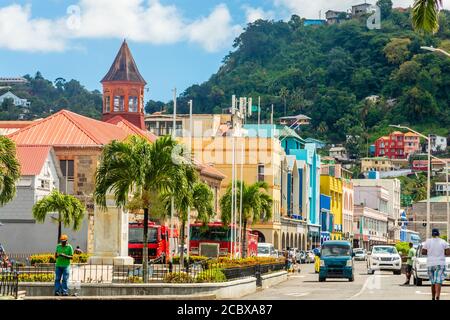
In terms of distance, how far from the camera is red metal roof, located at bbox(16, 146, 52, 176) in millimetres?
78000

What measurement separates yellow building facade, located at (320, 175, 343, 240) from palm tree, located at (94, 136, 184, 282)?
108 m

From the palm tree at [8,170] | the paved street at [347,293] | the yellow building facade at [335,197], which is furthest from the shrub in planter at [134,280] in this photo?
the yellow building facade at [335,197]

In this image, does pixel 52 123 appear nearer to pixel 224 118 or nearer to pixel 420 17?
pixel 224 118

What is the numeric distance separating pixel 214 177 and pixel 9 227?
3086cm

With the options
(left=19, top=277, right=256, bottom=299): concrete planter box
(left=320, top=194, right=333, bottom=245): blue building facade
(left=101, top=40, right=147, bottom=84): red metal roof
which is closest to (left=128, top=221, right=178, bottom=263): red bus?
(left=19, top=277, right=256, bottom=299): concrete planter box

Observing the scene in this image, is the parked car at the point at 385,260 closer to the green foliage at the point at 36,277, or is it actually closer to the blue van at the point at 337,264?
the blue van at the point at 337,264

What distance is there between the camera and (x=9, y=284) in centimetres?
3000

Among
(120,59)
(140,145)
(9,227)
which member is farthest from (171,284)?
(120,59)

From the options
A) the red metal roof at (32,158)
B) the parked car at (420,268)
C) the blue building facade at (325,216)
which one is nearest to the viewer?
the parked car at (420,268)

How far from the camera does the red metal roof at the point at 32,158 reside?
78.0 meters

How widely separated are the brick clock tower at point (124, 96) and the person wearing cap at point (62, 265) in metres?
88.9

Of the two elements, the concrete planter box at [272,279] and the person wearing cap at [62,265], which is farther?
the concrete planter box at [272,279]

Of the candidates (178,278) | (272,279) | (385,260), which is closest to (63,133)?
(385,260)

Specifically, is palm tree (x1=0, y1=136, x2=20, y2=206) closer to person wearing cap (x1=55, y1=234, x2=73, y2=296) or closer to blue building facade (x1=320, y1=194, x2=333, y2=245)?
person wearing cap (x1=55, y1=234, x2=73, y2=296)
